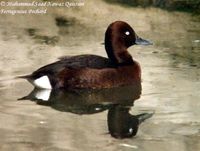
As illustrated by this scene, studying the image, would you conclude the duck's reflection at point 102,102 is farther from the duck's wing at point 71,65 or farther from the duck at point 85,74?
the duck's wing at point 71,65

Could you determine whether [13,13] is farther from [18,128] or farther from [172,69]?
[18,128]

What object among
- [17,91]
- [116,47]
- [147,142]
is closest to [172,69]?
[116,47]

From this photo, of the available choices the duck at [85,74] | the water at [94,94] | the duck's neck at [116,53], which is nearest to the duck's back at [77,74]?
the duck at [85,74]

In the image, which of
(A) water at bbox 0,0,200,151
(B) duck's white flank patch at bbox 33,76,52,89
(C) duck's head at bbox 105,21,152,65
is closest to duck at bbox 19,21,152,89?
(B) duck's white flank patch at bbox 33,76,52,89

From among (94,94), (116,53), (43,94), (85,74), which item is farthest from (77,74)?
(116,53)

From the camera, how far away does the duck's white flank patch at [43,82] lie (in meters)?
9.29

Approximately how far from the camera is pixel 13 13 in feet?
46.7

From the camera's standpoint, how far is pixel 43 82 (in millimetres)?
9305

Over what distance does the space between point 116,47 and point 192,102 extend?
5.67ft

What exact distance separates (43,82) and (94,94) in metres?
0.64

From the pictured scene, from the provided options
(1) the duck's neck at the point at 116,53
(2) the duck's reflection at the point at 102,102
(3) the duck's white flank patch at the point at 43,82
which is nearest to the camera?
(2) the duck's reflection at the point at 102,102

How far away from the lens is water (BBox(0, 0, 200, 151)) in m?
7.27

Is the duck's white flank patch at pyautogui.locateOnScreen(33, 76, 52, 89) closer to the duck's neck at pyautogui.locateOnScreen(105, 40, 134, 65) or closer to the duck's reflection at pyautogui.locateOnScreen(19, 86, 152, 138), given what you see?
the duck's reflection at pyautogui.locateOnScreen(19, 86, 152, 138)

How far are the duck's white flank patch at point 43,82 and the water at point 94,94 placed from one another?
0.15 metres
